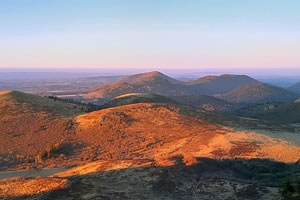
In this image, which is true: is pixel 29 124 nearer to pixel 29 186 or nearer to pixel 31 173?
pixel 31 173

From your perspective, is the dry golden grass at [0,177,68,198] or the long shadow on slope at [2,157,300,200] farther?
the dry golden grass at [0,177,68,198]

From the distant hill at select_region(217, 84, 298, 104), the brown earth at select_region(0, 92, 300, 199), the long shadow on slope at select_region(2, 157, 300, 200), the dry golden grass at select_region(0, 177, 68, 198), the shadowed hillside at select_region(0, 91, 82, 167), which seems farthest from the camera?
the distant hill at select_region(217, 84, 298, 104)

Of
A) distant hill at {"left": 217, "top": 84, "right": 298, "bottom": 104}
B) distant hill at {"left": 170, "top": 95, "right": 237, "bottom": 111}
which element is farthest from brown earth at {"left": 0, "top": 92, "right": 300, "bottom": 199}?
distant hill at {"left": 217, "top": 84, "right": 298, "bottom": 104}

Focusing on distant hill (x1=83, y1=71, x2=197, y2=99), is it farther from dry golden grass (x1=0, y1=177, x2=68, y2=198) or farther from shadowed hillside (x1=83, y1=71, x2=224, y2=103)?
dry golden grass (x1=0, y1=177, x2=68, y2=198)

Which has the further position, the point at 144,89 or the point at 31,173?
the point at 144,89

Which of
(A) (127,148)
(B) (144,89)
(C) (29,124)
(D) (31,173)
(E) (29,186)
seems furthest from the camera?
(B) (144,89)

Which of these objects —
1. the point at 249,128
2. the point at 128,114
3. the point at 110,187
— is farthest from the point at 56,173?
the point at 249,128

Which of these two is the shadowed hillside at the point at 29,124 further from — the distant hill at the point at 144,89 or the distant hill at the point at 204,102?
the distant hill at the point at 144,89

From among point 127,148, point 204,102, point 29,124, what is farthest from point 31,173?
point 204,102

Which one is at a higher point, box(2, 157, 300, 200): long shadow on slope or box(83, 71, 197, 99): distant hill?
box(2, 157, 300, 200): long shadow on slope
